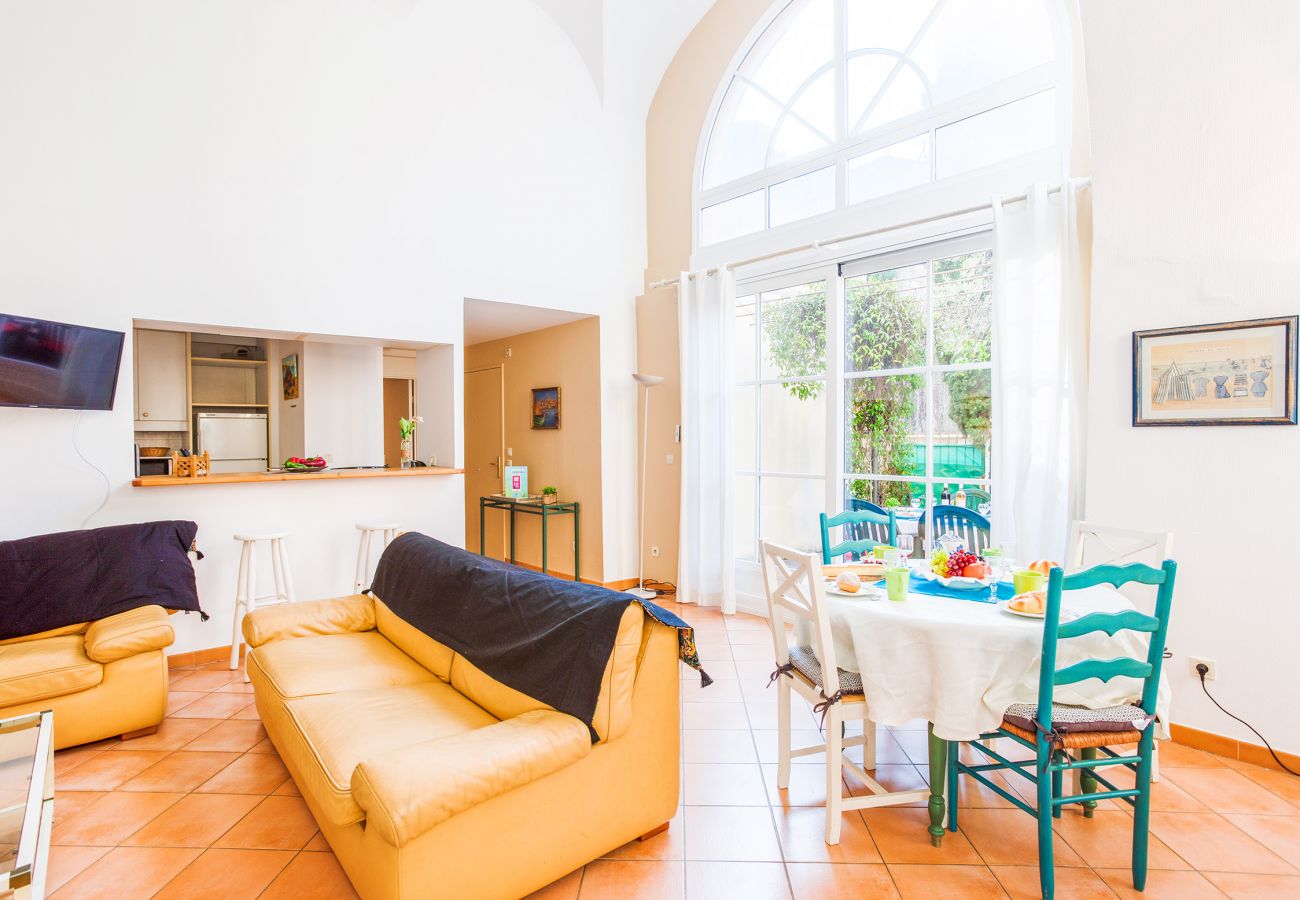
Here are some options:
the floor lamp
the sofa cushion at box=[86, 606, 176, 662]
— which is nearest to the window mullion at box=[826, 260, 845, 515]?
the floor lamp

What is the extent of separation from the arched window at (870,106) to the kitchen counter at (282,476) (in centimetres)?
280

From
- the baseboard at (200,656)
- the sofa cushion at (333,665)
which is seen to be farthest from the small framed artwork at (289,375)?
the sofa cushion at (333,665)

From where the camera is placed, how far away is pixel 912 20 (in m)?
4.12

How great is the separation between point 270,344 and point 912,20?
579 cm

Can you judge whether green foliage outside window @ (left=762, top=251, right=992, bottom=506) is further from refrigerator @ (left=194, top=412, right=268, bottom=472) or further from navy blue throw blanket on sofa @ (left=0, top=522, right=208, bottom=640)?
refrigerator @ (left=194, top=412, right=268, bottom=472)

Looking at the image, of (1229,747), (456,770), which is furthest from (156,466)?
(1229,747)

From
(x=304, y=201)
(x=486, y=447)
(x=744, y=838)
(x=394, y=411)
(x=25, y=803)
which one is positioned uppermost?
(x=304, y=201)

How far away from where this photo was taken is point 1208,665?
2770 mm

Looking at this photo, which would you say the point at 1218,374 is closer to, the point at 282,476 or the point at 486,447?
the point at 282,476

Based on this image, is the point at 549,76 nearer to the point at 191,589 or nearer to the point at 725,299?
the point at 725,299

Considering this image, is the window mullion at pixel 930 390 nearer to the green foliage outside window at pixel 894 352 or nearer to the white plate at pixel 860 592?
the green foliage outside window at pixel 894 352

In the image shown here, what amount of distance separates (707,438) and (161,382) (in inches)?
187

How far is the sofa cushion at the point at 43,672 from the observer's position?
2.67 meters

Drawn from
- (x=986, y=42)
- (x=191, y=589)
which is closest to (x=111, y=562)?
(x=191, y=589)
